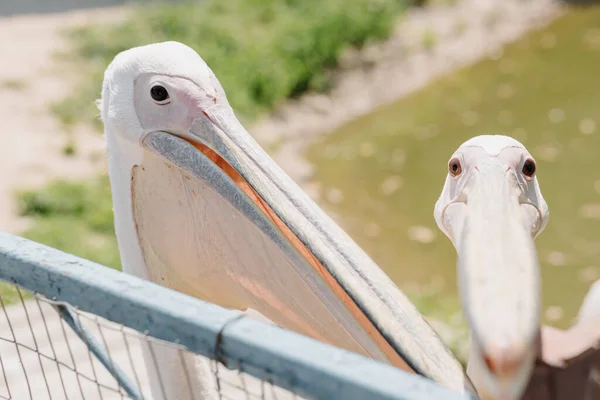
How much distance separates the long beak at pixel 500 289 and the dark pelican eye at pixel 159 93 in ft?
2.58

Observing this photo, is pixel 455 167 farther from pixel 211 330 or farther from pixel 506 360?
pixel 211 330

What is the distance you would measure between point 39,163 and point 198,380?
410 cm

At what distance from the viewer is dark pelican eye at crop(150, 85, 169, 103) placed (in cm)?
186

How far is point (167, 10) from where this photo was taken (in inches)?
300

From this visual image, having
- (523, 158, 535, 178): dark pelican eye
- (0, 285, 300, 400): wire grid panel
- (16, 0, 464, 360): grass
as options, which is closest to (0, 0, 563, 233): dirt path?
(16, 0, 464, 360): grass

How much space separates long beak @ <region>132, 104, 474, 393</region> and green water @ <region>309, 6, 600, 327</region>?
2.62m

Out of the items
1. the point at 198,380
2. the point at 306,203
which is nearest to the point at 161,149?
the point at 306,203

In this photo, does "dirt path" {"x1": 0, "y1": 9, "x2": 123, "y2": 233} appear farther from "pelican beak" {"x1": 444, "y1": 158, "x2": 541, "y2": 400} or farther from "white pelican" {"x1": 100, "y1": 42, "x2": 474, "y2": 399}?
"pelican beak" {"x1": 444, "y1": 158, "x2": 541, "y2": 400}

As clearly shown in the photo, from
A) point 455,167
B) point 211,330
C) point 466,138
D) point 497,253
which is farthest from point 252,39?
point 211,330

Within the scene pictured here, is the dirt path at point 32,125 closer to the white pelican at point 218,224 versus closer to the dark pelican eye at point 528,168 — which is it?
the white pelican at point 218,224

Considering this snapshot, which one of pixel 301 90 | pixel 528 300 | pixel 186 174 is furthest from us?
pixel 301 90

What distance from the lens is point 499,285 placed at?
1.17m

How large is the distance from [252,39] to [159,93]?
18.6 feet

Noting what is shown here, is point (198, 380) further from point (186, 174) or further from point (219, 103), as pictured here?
point (219, 103)
